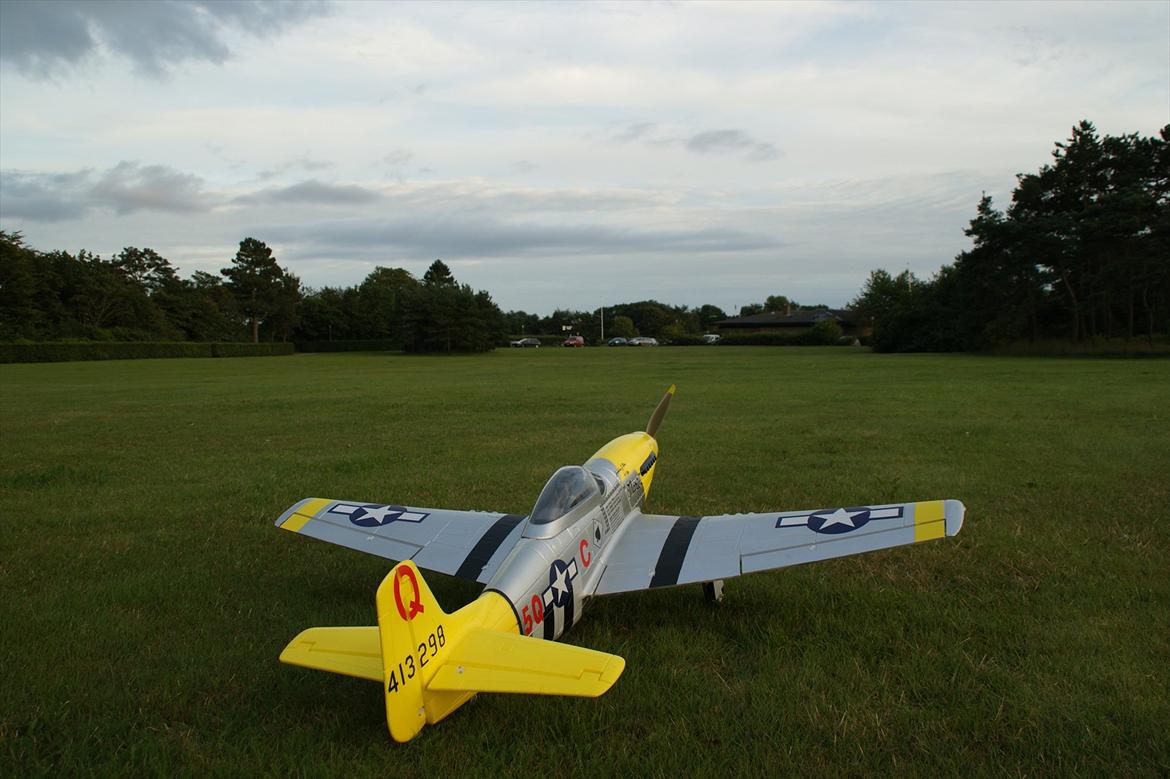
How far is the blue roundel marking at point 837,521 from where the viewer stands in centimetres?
491

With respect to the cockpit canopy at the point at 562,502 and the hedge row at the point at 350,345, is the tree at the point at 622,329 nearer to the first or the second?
the hedge row at the point at 350,345

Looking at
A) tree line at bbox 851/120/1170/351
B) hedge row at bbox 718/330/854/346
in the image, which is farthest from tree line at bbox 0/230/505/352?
tree line at bbox 851/120/1170/351

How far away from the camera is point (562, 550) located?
4602mm

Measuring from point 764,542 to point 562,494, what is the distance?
55.7 inches

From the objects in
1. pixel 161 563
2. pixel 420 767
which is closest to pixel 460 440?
pixel 161 563

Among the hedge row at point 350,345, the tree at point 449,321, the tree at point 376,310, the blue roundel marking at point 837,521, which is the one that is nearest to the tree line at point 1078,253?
the tree at point 449,321

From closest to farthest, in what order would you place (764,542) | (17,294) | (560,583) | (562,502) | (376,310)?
(560,583), (562,502), (764,542), (17,294), (376,310)

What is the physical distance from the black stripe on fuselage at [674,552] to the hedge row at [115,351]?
60.1 metres

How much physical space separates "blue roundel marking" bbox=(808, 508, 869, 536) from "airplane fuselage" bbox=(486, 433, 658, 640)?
146 cm

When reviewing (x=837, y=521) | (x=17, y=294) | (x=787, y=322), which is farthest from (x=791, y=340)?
(x=837, y=521)

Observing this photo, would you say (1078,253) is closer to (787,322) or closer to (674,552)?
(674,552)

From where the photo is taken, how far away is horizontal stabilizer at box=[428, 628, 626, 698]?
320cm

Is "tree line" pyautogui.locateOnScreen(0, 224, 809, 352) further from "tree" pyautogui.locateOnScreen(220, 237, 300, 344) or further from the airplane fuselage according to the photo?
the airplane fuselage

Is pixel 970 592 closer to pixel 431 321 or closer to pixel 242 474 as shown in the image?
pixel 242 474
